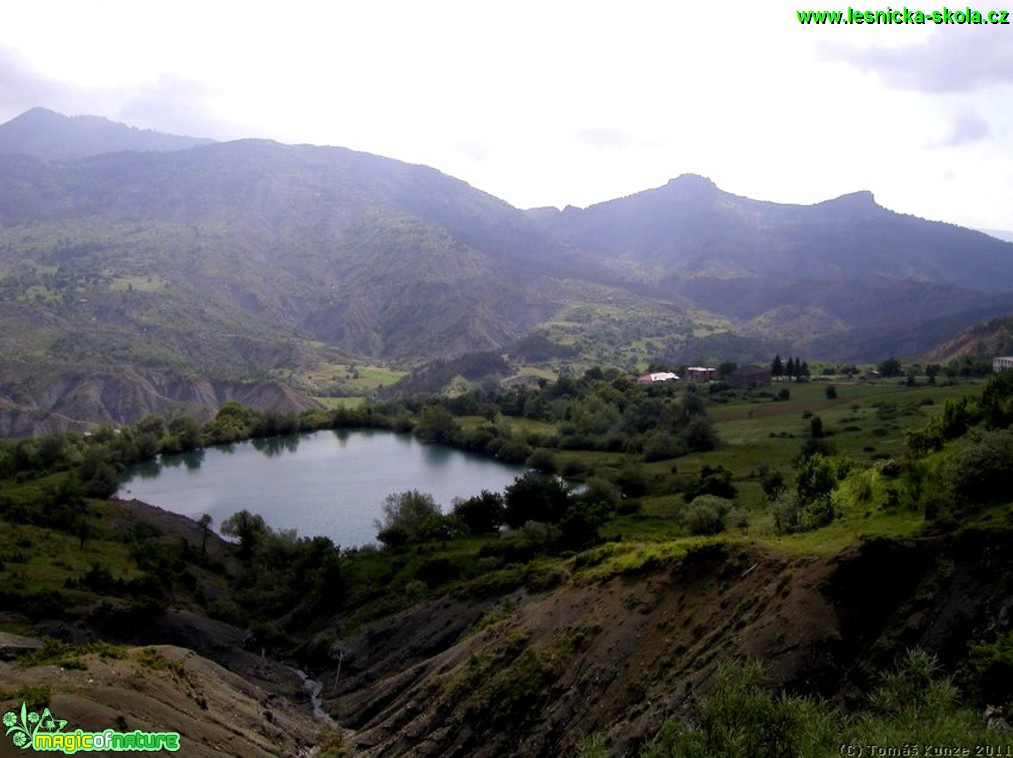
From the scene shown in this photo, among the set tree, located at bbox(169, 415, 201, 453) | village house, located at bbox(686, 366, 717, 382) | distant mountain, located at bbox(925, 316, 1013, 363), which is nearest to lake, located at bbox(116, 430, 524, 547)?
tree, located at bbox(169, 415, 201, 453)

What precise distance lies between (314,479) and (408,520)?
3915 cm

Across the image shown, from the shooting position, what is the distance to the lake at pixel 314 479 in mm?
87312

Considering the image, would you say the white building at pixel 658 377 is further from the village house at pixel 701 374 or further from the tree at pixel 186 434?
the tree at pixel 186 434

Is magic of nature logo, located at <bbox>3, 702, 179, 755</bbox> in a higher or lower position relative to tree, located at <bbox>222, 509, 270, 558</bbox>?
higher

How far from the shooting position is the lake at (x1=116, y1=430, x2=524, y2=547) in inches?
3438

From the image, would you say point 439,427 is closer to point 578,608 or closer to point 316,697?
point 316,697

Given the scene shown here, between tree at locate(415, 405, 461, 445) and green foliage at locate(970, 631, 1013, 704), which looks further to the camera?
tree at locate(415, 405, 461, 445)

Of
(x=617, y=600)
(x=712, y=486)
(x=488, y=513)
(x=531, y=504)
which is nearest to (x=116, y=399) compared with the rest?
(x=488, y=513)

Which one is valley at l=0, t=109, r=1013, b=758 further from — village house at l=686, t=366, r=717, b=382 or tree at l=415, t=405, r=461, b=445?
village house at l=686, t=366, r=717, b=382

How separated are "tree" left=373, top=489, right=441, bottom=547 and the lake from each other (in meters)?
6.67

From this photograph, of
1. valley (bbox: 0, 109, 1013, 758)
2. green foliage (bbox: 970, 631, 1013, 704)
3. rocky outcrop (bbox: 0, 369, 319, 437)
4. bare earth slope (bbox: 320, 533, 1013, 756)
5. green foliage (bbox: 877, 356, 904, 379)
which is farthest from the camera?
rocky outcrop (bbox: 0, 369, 319, 437)

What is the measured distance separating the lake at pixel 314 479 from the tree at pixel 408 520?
262 inches

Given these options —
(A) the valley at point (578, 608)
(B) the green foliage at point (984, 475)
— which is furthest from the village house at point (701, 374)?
(B) the green foliage at point (984, 475)

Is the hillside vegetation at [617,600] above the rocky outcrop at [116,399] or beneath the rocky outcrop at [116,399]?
above
